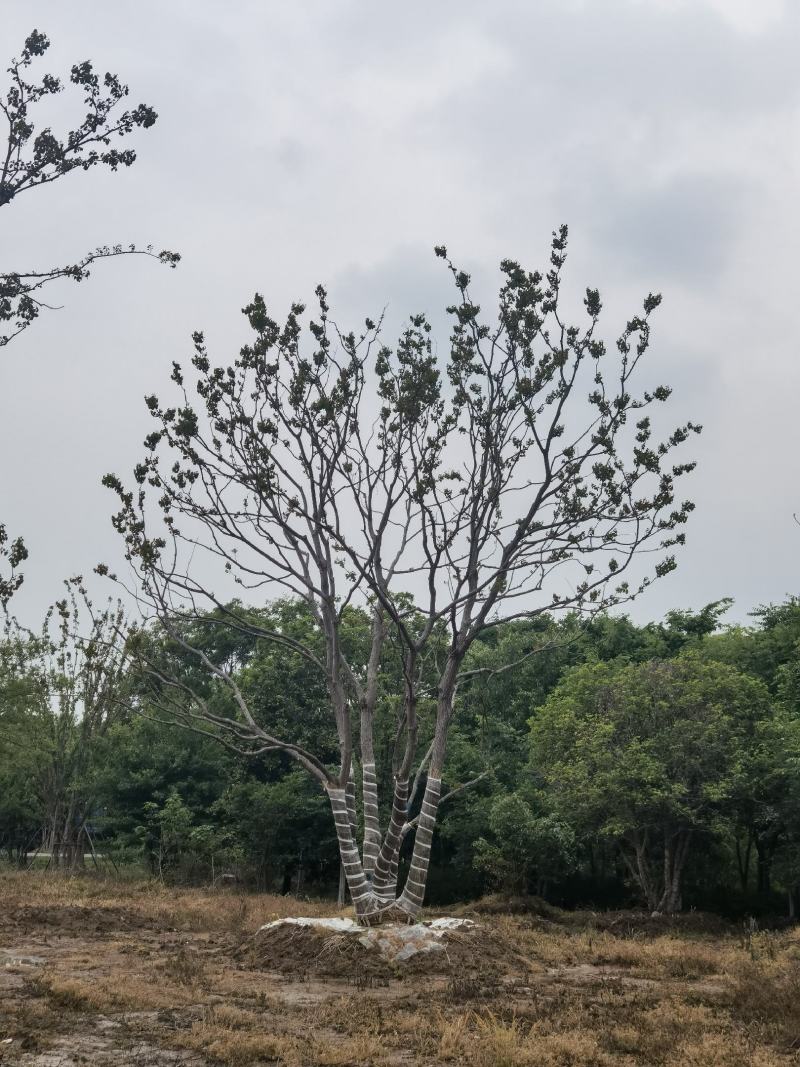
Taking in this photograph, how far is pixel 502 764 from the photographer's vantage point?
123 ft

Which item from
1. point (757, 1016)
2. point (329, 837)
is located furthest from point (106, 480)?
point (329, 837)

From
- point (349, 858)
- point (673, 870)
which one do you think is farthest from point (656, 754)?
point (349, 858)

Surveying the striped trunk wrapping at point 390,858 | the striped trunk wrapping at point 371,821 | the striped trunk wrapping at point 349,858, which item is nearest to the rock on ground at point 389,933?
the striped trunk wrapping at point 349,858

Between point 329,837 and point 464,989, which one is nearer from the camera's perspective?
point 464,989

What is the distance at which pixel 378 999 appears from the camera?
13.5 meters

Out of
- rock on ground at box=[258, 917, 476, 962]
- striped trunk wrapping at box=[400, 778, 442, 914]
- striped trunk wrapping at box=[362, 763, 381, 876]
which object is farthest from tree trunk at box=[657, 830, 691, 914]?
rock on ground at box=[258, 917, 476, 962]

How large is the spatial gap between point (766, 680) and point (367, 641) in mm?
14703

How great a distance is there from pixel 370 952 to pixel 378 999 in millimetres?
3055

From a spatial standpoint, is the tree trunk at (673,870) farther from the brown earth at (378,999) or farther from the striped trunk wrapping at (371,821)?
the striped trunk wrapping at (371,821)

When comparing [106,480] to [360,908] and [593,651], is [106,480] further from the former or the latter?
[593,651]

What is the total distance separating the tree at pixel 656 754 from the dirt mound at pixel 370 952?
10.6 metres

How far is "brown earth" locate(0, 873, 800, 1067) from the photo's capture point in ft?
32.6

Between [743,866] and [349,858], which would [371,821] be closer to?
[349,858]

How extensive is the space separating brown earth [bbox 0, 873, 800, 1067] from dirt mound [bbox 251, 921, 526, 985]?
0.15 feet
